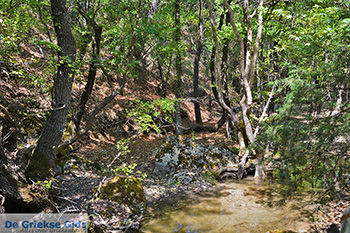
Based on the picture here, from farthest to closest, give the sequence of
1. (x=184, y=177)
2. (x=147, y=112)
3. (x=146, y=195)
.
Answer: (x=184, y=177) → (x=147, y=112) → (x=146, y=195)

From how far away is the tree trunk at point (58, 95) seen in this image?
16.6 ft

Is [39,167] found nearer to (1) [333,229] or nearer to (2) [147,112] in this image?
(2) [147,112]

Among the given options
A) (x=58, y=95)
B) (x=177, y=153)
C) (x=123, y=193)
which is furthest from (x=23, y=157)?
(x=177, y=153)

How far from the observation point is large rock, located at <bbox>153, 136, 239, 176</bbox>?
934 centimetres

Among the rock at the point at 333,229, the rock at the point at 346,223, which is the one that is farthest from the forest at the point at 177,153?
the rock at the point at 333,229

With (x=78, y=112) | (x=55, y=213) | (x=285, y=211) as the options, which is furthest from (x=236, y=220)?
(x=78, y=112)

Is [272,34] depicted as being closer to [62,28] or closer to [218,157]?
[218,157]

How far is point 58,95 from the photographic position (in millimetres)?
5273

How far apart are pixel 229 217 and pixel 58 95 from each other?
18.1 feet

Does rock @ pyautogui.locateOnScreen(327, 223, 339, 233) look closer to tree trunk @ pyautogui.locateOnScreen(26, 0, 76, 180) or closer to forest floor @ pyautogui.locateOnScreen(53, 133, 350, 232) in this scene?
forest floor @ pyautogui.locateOnScreen(53, 133, 350, 232)

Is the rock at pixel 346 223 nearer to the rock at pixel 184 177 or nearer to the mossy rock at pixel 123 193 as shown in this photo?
the mossy rock at pixel 123 193

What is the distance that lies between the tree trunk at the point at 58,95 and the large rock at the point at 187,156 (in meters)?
4.81

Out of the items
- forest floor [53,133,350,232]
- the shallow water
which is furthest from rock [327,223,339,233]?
the shallow water

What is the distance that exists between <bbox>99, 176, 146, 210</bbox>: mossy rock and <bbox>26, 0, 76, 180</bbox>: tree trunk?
1533 millimetres
